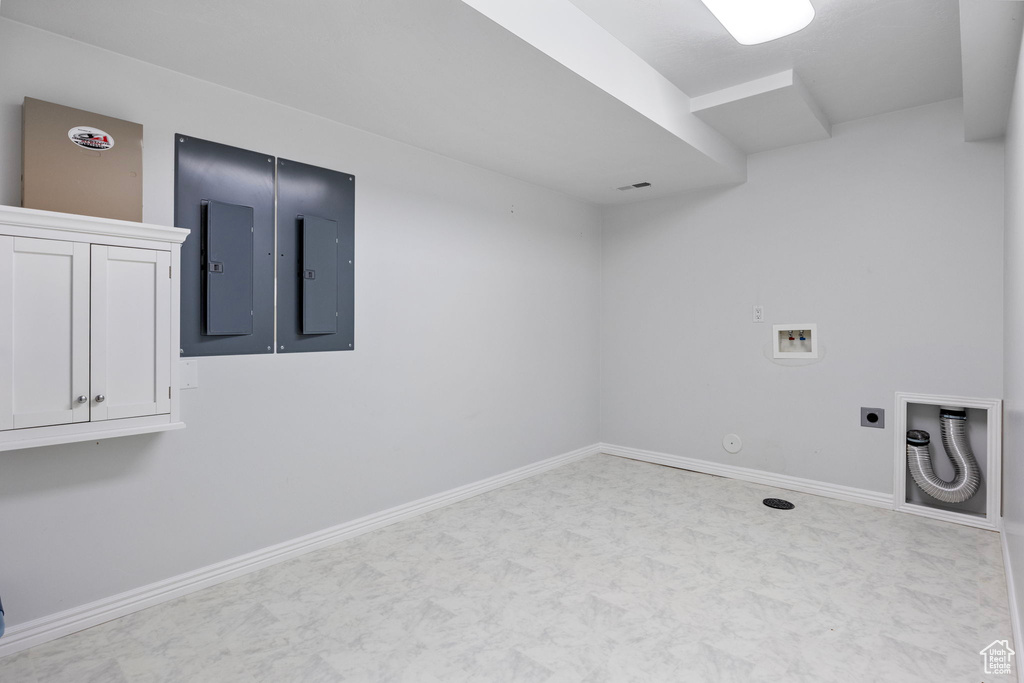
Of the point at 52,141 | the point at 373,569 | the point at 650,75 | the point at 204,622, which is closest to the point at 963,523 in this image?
the point at 650,75

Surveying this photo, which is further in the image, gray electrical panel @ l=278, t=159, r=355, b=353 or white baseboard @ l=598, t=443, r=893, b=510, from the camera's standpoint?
white baseboard @ l=598, t=443, r=893, b=510

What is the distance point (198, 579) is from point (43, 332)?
125 centimetres

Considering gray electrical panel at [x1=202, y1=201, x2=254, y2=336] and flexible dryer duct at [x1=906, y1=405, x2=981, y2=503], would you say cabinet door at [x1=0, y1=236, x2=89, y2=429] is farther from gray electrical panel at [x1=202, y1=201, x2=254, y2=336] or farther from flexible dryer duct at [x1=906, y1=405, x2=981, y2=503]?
flexible dryer duct at [x1=906, y1=405, x2=981, y2=503]

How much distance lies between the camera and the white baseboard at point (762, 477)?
140 inches

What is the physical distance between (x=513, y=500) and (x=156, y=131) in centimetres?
283

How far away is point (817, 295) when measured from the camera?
378 cm

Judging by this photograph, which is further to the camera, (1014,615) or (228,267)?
(228,267)

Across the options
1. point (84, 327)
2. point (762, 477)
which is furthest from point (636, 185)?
point (84, 327)

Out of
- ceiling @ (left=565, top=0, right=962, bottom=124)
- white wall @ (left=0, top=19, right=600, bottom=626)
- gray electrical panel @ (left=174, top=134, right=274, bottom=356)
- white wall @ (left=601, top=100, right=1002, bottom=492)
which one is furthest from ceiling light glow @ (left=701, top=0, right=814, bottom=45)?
gray electrical panel @ (left=174, top=134, right=274, bottom=356)

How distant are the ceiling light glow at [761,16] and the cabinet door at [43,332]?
8.76 ft

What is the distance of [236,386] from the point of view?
2570mm

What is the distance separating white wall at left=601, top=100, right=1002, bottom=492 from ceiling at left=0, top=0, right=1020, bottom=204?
0.36 meters

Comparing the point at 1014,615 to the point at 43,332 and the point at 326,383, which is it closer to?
the point at 326,383

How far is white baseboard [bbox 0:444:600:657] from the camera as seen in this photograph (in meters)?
2.02
